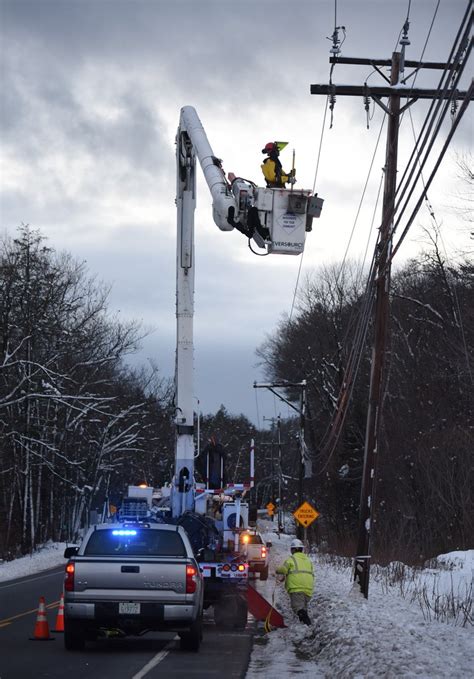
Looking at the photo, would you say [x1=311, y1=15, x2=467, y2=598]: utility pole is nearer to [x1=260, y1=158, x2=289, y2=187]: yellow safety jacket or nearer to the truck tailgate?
[x1=260, y1=158, x2=289, y2=187]: yellow safety jacket

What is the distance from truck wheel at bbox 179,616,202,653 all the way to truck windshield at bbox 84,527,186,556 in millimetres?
1020

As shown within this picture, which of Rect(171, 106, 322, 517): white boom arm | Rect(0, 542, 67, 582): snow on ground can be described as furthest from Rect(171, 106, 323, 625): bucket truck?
Rect(0, 542, 67, 582): snow on ground

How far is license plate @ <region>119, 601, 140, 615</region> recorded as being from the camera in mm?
14578

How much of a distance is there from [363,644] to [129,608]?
10.4ft

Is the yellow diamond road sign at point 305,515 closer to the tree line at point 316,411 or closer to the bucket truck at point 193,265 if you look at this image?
the tree line at point 316,411

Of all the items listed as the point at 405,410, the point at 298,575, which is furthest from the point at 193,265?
the point at 405,410

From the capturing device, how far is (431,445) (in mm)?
44469

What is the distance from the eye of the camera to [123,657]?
573 inches

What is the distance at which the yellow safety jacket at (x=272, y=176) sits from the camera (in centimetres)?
1623

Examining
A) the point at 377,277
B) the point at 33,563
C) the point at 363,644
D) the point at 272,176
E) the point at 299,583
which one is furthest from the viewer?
the point at 33,563

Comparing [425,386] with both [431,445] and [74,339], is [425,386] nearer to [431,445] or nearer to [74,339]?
[431,445]

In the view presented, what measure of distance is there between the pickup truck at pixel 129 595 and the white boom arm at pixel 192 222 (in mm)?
4795

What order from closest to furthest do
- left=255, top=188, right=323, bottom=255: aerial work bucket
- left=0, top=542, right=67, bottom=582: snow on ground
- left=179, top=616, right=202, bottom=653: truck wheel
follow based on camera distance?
left=179, top=616, right=202, bottom=653: truck wheel
left=255, top=188, right=323, bottom=255: aerial work bucket
left=0, top=542, right=67, bottom=582: snow on ground

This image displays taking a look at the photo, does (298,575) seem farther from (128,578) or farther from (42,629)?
(128,578)
